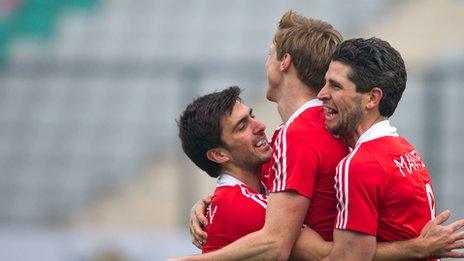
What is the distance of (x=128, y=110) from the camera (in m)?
10.9

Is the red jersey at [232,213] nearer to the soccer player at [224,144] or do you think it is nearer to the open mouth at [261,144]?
the soccer player at [224,144]

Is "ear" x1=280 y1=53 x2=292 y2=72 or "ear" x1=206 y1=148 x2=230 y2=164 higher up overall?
"ear" x1=280 y1=53 x2=292 y2=72

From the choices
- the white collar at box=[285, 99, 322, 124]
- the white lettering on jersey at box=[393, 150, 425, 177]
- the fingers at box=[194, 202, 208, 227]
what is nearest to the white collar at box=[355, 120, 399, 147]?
the white lettering on jersey at box=[393, 150, 425, 177]

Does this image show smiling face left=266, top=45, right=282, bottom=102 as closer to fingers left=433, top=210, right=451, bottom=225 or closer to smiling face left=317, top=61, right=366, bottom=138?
smiling face left=317, top=61, right=366, bottom=138

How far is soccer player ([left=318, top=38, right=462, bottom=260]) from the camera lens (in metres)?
4.40

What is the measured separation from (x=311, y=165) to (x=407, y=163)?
38 cm

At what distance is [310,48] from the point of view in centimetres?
484

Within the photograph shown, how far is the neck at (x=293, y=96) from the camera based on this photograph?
484 cm

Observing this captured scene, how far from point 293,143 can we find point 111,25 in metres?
9.31

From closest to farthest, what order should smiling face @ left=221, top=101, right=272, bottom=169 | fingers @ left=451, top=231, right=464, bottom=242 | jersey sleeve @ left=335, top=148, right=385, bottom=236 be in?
jersey sleeve @ left=335, top=148, right=385, bottom=236
fingers @ left=451, top=231, right=464, bottom=242
smiling face @ left=221, top=101, right=272, bottom=169

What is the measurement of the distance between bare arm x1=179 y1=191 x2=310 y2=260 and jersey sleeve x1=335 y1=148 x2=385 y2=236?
189mm

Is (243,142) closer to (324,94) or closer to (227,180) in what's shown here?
(227,180)

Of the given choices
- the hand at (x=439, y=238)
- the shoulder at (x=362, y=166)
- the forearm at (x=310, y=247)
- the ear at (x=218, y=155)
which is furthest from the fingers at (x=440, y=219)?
the ear at (x=218, y=155)

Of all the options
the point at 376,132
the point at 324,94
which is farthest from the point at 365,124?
the point at 324,94
